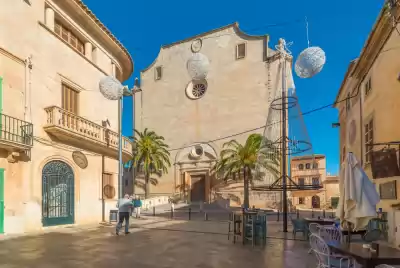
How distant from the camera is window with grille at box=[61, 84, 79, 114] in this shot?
16.4 metres

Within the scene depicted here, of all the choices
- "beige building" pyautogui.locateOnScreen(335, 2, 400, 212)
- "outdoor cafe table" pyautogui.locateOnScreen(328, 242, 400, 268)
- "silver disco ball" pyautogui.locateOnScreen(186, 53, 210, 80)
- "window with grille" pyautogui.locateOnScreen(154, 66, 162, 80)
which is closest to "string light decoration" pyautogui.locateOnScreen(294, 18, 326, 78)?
"beige building" pyautogui.locateOnScreen(335, 2, 400, 212)

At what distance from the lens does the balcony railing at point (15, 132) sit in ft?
39.9

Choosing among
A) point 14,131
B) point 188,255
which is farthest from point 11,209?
point 188,255

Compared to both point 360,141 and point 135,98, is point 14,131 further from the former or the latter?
point 135,98

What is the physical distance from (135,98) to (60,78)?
28.7m

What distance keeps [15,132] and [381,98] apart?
13098 mm

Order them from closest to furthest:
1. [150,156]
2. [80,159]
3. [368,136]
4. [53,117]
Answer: [53,117] < [368,136] < [80,159] < [150,156]

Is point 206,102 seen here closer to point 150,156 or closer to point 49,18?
point 150,156

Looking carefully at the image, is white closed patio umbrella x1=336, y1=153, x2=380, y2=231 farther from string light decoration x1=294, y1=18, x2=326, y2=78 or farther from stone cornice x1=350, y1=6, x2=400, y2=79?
stone cornice x1=350, y1=6, x2=400, y2=79

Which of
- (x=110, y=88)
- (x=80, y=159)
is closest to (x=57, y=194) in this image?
(x=80, y=159)

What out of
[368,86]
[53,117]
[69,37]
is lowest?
[53,117]

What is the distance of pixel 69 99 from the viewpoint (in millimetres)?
16781

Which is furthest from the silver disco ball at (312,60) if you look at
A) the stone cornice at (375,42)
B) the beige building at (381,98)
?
the stone cornice at (375,42)

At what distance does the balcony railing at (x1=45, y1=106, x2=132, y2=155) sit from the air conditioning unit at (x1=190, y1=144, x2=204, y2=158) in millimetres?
19255
